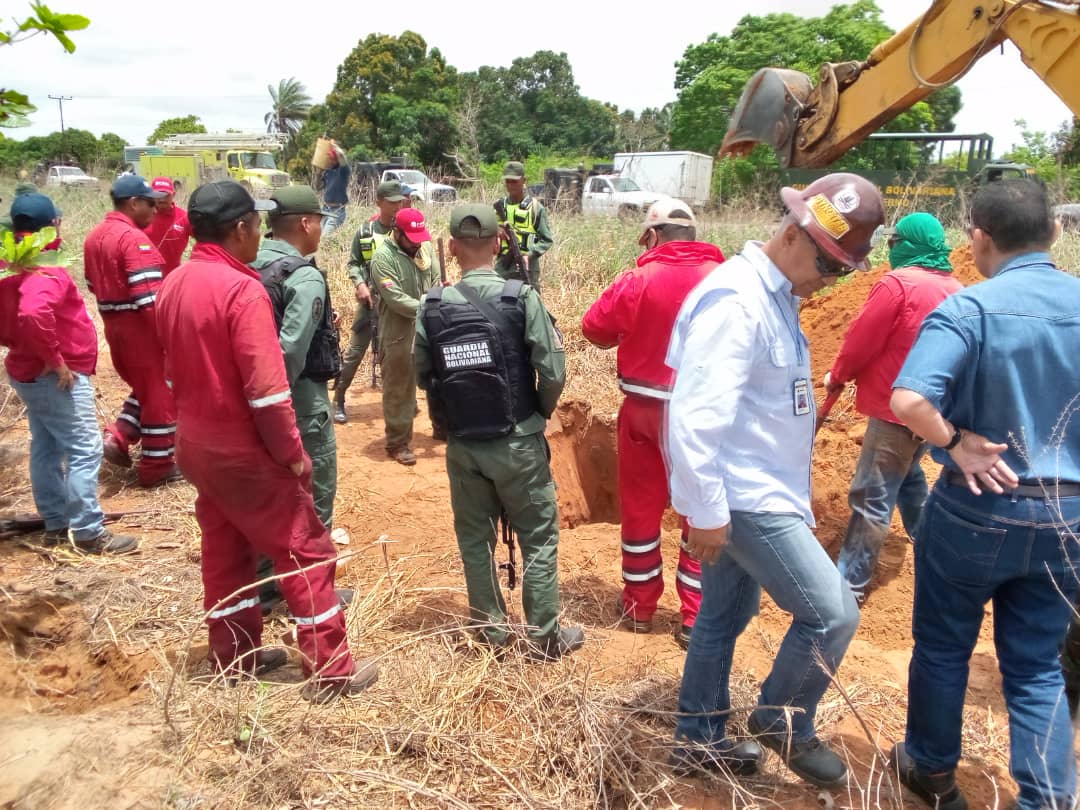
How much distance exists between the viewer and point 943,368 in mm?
2318

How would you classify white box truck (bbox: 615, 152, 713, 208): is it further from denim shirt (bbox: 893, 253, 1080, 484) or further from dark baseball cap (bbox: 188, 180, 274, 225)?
denim shirt (bbox: 893, 253, 1080, 484)

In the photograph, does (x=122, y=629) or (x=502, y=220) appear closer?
(x=122, y=629)

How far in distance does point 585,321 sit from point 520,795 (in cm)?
222

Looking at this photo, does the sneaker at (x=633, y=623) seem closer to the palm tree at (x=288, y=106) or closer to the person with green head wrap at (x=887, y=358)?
the person with green head wrap at (x=887, y=358)

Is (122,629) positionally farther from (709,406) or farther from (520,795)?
(709,406)

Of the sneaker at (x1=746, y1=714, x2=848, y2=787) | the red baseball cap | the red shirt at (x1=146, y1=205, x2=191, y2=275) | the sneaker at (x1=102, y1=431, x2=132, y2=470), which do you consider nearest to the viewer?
the sneaker at (x1=746, y1=714, x2=848, y2=787)

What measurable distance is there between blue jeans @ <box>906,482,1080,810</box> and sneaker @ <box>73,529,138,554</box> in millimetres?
4192

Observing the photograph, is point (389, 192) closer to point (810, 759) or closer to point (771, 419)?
point (771, 419)

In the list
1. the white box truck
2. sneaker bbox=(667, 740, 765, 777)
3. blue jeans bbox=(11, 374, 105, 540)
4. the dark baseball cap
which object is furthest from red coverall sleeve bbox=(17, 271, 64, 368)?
the white box truck

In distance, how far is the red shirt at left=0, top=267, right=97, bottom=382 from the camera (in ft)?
13.8

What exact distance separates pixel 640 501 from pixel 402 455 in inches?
114

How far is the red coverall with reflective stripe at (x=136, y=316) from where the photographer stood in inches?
203

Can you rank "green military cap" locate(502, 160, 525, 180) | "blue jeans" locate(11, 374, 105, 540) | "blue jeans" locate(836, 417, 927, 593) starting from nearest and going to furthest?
"blue jeans" locate(836, 417, 927, 593)
"blue jeans" locate(11, 374, 105, 540)
"green military cap" locate(502, 160, 525, 180)

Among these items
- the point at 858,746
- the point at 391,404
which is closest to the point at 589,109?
the point at 391,404
